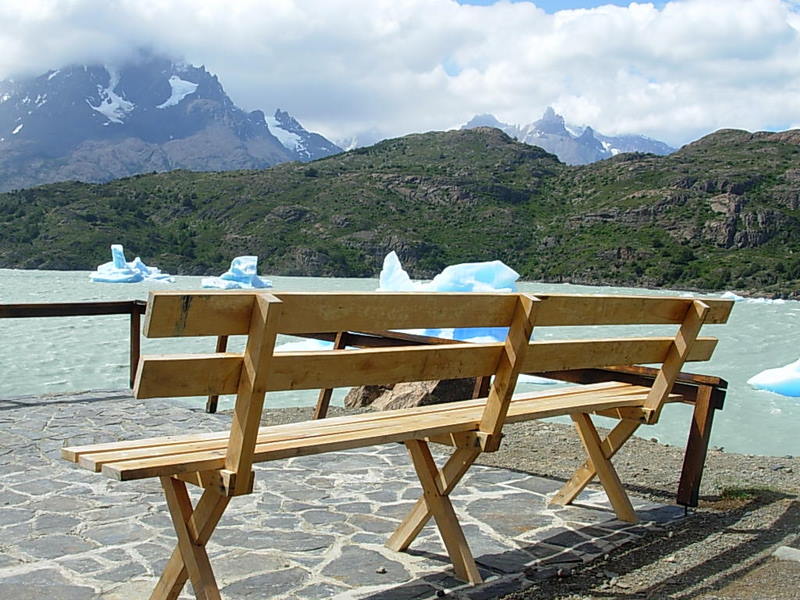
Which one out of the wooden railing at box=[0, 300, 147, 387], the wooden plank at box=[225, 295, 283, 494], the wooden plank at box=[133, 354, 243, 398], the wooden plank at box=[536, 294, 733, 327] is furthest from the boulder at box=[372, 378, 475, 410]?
the wooden plank at box=[133, 354, 243, 398]

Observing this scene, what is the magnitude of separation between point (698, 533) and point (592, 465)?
22.1 inches

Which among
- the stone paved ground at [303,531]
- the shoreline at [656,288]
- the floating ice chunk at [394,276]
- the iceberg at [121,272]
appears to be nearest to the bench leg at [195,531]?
the stone paved ground at [303,531]

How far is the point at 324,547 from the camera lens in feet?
11.6

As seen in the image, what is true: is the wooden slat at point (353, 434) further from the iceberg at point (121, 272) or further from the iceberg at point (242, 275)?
the iceberg at point (121, 272)

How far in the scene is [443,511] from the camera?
3.19 metres

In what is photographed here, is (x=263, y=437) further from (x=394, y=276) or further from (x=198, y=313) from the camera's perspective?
(x=394, y=276)

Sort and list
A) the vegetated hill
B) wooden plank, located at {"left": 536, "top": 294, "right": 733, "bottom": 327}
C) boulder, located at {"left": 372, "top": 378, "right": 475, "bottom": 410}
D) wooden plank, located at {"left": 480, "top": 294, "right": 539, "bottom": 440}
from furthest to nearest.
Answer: the vegetated hill
boulder, located at {"left": 372, "top": 378, "right": 475, "bottom": 410}
wooden plank, located at {"left": 536, "top": 294, "right": 733, "bottom": 327}
wooden plank, located at {"left": 480, "top": 294, "right": 539, "bottom": 440}

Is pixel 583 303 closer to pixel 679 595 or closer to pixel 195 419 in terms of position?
pixel 679 595

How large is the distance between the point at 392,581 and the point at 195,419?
362 centimetres

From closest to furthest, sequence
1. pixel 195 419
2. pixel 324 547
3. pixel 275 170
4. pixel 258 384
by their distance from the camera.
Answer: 1. pixel 258 384
2. pixel 324 547
3. pixel 195 419
4. pixel 275 170

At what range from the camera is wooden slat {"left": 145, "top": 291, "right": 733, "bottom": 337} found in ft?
7.12

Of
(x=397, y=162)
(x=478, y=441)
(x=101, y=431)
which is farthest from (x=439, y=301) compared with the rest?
(x=397, y=162)

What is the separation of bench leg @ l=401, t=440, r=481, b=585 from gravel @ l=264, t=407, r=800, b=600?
0.21 meters

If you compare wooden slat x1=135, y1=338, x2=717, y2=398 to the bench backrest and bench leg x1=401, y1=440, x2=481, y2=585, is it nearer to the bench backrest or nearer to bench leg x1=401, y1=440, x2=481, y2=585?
the bench backrest
